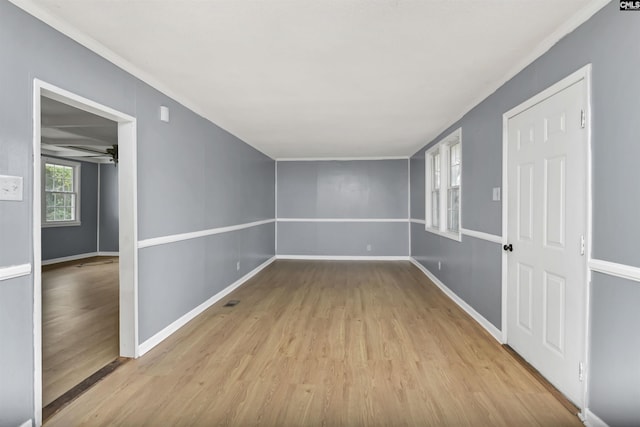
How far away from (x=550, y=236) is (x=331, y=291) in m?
3.14

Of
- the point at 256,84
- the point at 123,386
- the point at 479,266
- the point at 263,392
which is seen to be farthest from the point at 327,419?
the point at 256,84

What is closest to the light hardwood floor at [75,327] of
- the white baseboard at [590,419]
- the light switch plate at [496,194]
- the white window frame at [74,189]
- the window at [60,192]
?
the white window frame at [74,189]

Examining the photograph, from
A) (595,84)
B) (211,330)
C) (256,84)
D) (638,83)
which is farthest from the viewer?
(211,330)

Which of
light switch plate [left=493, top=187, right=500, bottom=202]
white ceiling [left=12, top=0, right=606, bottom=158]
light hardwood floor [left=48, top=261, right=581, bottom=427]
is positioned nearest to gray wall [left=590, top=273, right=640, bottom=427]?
light hardwood floor [left=48, top=261, right=581, bottom=427]

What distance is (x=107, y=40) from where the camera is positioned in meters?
2.27

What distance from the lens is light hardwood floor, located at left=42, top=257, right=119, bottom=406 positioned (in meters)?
2.45

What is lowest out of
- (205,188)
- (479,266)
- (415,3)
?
(479,266)

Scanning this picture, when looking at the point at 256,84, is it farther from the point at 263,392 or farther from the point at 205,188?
the point at 263,392

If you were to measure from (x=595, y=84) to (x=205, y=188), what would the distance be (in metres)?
3.67

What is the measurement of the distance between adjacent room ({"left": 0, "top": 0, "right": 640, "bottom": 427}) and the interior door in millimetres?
19

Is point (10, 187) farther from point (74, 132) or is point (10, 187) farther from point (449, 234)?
point (449, 234)

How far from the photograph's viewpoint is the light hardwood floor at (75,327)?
2453 mm

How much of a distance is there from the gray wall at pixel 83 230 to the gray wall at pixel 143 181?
4761 millimetres

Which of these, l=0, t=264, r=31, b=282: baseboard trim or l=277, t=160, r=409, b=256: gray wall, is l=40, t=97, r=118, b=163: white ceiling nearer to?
l=0, t=264, r=31, b=282: baseboard trim
